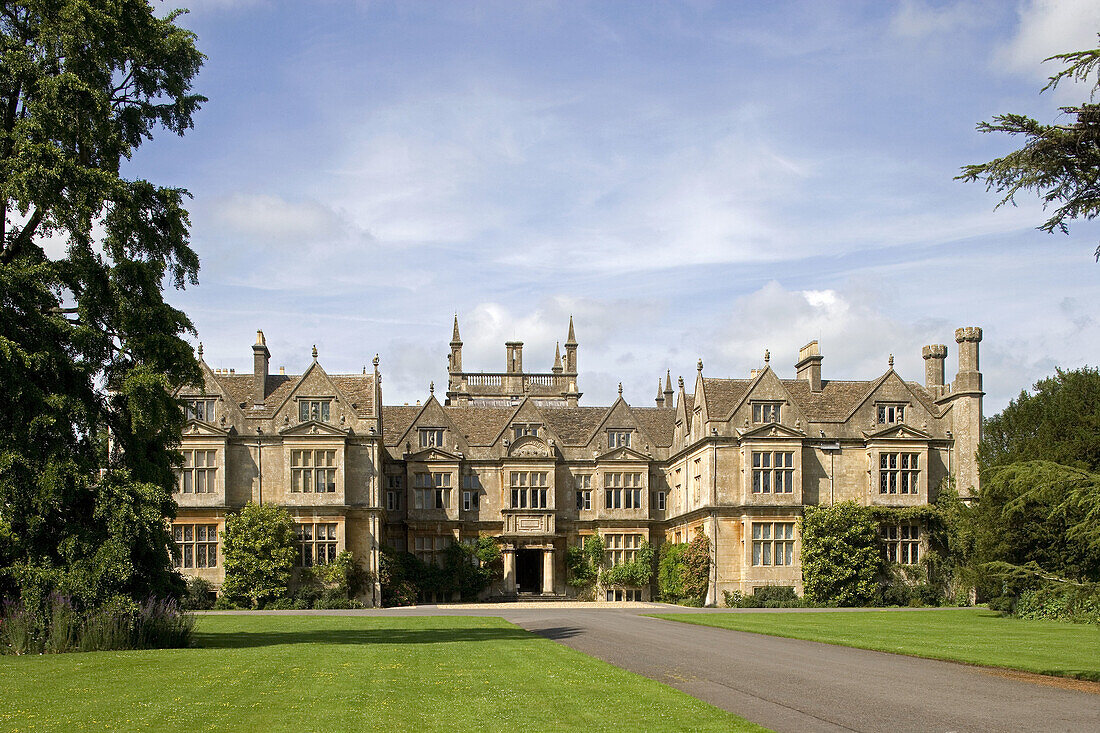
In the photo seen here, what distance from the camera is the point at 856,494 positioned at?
44.0m

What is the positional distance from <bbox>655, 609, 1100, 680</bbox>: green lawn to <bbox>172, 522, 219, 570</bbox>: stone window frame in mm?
18651

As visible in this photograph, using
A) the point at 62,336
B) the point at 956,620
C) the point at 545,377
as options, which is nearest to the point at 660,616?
the point at 956,620

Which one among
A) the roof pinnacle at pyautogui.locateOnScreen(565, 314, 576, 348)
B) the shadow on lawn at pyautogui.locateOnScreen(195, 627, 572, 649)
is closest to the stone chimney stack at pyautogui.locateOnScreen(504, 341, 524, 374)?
the roof pinnacle at pyautogui.locateOnScreen(565, 314, 576, 348)

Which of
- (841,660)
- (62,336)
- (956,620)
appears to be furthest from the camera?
(956,620)

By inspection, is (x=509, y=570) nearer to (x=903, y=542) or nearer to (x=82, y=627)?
(x=903, y=542)

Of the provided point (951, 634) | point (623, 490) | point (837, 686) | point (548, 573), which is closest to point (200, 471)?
point (548, 573)

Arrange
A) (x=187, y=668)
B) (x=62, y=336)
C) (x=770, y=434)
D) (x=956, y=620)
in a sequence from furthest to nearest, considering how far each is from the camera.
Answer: (x=770, y=434) → (x=956, y=620) → (x=62, y=336) → (x=187, y=668)

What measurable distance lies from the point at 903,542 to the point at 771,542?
17.6 ft

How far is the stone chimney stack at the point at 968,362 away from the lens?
1735 inches

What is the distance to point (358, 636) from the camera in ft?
77.1

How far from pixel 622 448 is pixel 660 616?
1587 cm

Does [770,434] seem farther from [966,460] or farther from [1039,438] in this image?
[1039,438]

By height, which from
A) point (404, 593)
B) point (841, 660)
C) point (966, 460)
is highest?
point (966, 460)

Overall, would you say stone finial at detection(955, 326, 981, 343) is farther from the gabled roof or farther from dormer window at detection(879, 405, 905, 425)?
the gabled roof
